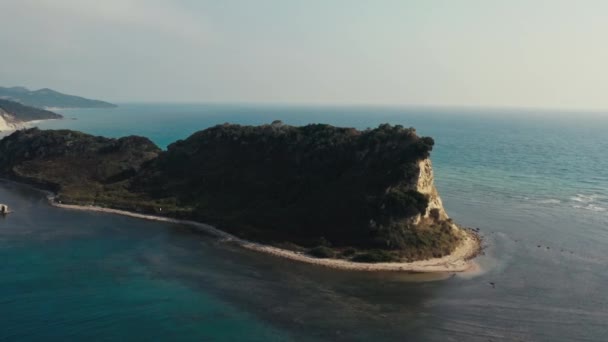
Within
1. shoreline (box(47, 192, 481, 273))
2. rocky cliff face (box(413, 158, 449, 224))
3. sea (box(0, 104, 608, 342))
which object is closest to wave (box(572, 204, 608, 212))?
sea (box(0, 104, 608, 342))

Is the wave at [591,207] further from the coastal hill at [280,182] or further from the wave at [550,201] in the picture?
the coastal hill at [280,182]

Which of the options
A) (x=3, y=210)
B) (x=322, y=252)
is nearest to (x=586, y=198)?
(x=322, y=252)

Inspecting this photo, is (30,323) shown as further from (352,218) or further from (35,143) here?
(35,143)

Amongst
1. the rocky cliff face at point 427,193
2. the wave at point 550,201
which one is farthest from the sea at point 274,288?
the rocky cliff face at point 427,193

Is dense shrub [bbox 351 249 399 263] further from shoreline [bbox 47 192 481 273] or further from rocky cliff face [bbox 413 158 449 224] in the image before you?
rocky cliff face [bbox 413 158 449 224]

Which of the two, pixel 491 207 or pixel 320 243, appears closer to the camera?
pixel 320 243

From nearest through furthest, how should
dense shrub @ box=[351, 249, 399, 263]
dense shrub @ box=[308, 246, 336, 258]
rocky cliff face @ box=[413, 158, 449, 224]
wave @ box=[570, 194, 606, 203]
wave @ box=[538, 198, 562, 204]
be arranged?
dense shrub @ box=[351, 249, 399, 263]
dense shrub @ box=[308, 246, 336, 258]
rocky cliff face @ box=[413, 158, 449, 224]
wave @ box=[538, 198, 562, 204]
wave @ box=[570, 194, 606, 203]

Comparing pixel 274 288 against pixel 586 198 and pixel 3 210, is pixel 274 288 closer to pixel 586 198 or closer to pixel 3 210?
pixel 3 210

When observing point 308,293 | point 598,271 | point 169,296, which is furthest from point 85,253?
point 598,271
